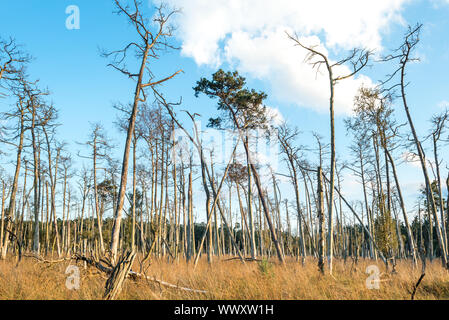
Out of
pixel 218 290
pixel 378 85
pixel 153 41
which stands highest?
pixel 153 41

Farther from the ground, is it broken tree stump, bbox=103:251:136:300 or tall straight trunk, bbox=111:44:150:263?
tall straight trunk, bbox=111:44:150:263

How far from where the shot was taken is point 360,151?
1645 centimetres

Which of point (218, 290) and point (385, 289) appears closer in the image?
point (218, 290)

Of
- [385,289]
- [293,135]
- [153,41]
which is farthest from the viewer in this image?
[293,135]

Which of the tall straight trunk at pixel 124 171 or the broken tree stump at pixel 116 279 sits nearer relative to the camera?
the broken tree stump at pixel 116 279

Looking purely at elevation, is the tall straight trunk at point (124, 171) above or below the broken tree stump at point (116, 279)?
above

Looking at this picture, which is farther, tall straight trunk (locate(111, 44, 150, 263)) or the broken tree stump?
tall straight trunk (locate(111, 44, 150, 263))

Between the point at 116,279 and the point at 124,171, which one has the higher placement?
the point at 124,171

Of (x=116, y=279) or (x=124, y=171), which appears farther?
(x=124, y=171)
